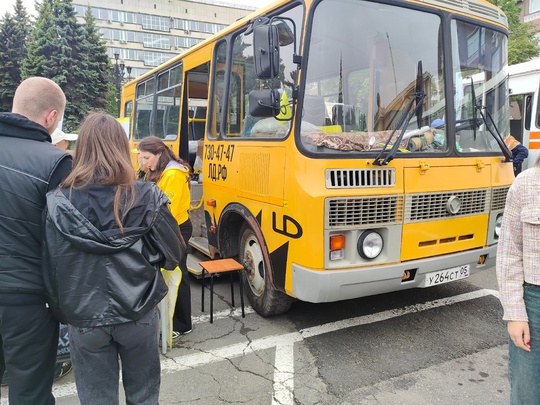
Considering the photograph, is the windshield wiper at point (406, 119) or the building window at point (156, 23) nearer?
the windshield wiper at point (406, 119)

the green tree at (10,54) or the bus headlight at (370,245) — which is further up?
the green tree at (10,54)

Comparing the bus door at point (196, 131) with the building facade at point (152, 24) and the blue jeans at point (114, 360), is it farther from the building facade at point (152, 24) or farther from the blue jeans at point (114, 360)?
the building facade at point (152, 24)

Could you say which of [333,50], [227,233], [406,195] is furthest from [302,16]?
[227,233]

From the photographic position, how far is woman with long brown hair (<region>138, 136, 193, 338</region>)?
3.71m

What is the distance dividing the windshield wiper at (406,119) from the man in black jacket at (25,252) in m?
2.29

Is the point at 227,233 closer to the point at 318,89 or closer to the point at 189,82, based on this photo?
the point at 318,89

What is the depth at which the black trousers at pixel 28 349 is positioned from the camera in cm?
200

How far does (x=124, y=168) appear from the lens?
2.00m

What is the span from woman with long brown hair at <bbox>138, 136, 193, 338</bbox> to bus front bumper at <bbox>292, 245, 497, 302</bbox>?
3.75ft

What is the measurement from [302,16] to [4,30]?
37.2 meters

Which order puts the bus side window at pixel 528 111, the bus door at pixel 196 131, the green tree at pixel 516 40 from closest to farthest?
1. the bus door at pixel 196 131
2. the bus side window at pixel 528 111
3. the green tree at pixel 516 40

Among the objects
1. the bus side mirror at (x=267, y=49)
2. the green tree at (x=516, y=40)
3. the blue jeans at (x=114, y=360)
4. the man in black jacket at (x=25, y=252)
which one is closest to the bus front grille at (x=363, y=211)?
the bus side mirror at (x=267, y=49)

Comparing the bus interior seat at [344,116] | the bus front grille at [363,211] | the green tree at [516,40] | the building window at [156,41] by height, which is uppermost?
the building window at [156,41]

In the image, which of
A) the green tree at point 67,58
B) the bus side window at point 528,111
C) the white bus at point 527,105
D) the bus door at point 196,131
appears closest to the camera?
the bus door at point 196,131
